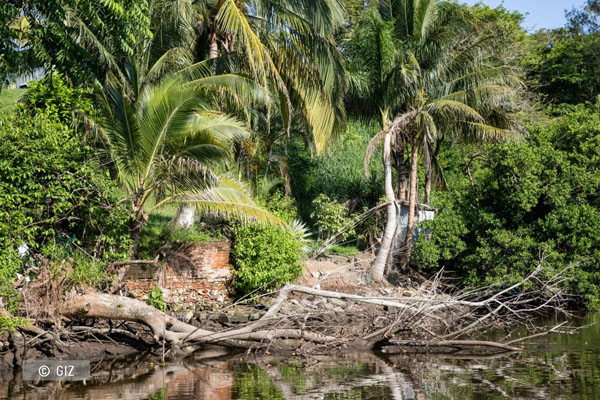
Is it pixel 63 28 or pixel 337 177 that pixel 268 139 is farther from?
pixel 63 28

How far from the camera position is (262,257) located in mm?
17328

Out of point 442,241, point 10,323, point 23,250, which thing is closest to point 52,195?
point 23,250

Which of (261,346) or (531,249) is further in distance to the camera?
(531,249)

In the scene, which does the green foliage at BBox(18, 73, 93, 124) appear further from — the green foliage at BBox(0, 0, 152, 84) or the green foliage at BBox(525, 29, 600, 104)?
→ the green foliage at BBox(525, 29, 600, 104)

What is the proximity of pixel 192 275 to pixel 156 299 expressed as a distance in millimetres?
1524

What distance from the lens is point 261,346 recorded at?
13422mm

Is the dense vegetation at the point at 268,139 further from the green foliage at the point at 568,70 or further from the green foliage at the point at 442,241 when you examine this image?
the green foliage at the point at 568,70

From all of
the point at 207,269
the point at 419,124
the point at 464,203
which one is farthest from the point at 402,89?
the point at 207,269

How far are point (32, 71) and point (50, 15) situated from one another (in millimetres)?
3980

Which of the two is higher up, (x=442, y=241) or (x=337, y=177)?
(x=337, y=177)

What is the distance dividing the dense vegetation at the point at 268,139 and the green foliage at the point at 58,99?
44 mm

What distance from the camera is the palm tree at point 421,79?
813 inches

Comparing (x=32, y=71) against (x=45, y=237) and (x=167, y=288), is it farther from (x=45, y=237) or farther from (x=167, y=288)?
(x=167, y=288)

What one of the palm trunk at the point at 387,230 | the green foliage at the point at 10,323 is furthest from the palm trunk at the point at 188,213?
the green foliage at the point at 10,323
